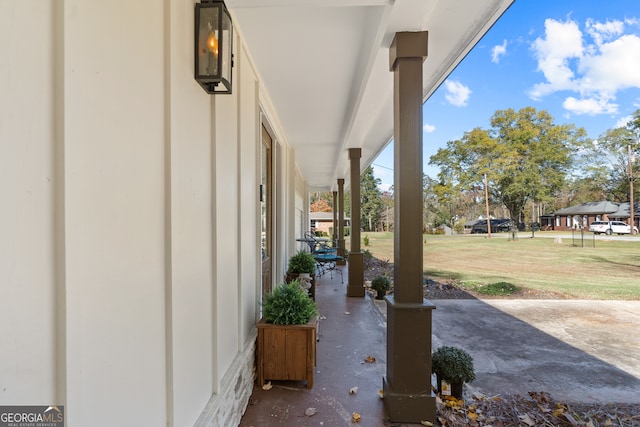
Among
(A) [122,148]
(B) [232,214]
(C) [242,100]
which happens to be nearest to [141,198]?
(A) [122,148]

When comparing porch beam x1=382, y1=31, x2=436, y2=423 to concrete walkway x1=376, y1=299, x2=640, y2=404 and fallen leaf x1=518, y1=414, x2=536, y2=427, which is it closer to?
fallen leaf x1=518, y1=414, x2=536, y2=427

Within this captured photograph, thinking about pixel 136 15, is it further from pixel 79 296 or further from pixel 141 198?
pixel 79 296

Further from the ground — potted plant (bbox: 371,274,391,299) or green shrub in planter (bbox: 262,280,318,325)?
green shrub in planter (bbox: 262,280,318,325)

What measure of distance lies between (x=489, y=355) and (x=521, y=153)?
25.2 meters

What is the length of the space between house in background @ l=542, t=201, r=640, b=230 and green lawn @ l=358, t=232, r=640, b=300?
10819mm

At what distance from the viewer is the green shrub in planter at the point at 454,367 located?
2426mm

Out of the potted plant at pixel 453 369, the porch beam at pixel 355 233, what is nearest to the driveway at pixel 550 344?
the potted plant at pixel 453 369

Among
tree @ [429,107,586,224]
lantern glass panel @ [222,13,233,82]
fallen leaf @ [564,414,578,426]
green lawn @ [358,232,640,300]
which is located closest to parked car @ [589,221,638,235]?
tree @ [429,107,586,224]

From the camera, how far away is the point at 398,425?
84.1 inches

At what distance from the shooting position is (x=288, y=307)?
104 inches

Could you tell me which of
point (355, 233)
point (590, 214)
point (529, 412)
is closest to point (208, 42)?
point (529, 412)

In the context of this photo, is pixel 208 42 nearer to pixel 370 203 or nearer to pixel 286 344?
pixel 286 344

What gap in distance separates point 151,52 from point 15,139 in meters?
0.70

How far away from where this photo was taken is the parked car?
2388 cm
